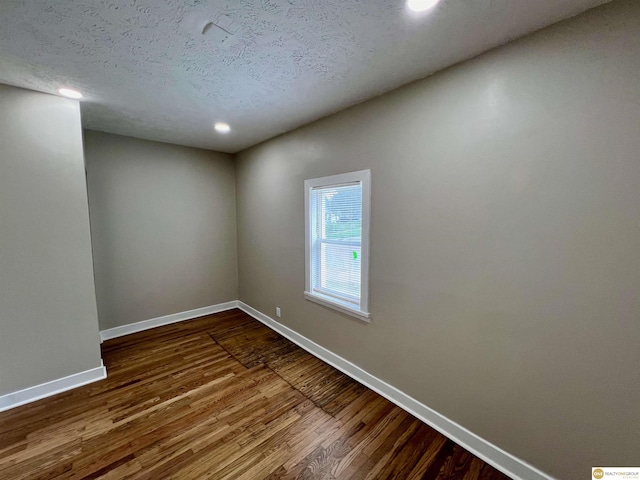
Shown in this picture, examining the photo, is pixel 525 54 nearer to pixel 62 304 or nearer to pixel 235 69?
pixel 235 69

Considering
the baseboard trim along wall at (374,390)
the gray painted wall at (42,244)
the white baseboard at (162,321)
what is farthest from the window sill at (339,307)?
the gray painted wall at (42,244)

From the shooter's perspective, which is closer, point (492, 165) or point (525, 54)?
point (525, 54)

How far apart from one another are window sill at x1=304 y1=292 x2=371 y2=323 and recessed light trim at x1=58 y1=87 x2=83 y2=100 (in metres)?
2.75

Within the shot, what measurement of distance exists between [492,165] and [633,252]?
2.47ft

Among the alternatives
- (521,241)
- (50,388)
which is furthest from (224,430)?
(521,241)

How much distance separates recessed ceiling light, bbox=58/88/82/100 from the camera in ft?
6.68

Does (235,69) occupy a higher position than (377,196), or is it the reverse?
(235,69)

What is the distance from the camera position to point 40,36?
141 cm

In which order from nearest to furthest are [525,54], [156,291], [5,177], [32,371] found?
[525,54], [5,177], [32,371], [156,291]

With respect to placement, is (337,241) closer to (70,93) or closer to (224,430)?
(224,430)

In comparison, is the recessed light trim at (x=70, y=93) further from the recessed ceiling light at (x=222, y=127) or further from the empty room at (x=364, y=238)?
the recessed ceiling light at (x=222, y=127)

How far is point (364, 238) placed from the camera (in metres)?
2.26

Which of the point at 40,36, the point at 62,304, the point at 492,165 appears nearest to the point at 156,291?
the point at 62,304

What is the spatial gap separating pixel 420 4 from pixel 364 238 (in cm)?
154
